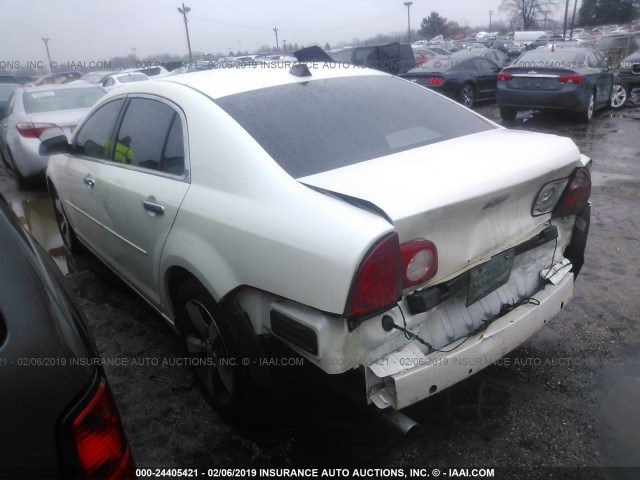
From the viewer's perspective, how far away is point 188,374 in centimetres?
307

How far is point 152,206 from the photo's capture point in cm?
267

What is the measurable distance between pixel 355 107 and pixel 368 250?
4.16 ft

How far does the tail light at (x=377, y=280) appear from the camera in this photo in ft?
5.74

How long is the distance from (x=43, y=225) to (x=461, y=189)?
5.43 m

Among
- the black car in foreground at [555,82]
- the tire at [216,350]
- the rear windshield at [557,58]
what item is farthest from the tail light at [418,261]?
the rear windshield at [557,58]

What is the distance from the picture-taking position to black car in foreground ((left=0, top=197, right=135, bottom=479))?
1137 mm

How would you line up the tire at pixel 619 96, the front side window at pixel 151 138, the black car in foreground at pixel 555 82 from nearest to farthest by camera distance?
the front side window at pixel 151 138 < the black car in foreground at pixel 555 82 < the tire at pixel 619 96

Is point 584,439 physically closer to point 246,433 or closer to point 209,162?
point 246,433

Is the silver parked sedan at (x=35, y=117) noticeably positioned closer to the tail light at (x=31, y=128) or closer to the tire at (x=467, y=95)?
the tail light at (x=31, y=128)

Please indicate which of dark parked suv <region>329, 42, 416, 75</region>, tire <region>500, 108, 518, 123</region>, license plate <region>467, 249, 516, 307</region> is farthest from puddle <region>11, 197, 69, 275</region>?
dark parked suv <region>329, 42, 416, 75</region>

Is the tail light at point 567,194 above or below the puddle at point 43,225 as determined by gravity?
above

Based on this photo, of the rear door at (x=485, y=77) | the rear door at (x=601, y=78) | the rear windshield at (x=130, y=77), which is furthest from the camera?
the rear windshield at (x=130, y=77)

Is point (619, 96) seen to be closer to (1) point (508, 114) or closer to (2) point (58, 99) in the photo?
(1) point (508, 114)

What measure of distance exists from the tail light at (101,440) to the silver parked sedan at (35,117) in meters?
6.57
